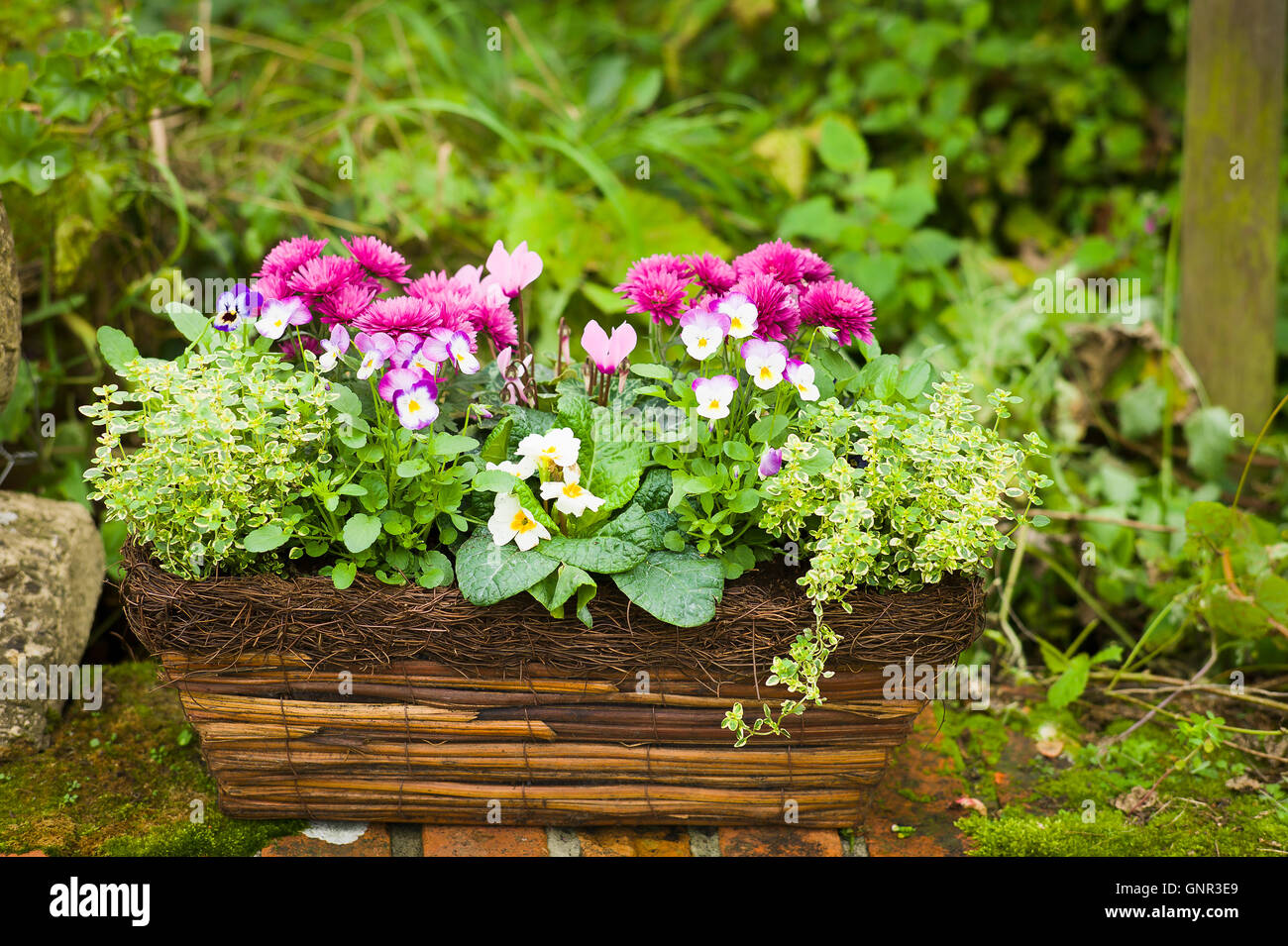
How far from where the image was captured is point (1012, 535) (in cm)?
261

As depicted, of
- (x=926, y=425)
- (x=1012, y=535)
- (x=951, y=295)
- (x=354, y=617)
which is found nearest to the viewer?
(x=354, y=617)

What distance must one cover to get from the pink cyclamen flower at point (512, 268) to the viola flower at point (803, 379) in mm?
459

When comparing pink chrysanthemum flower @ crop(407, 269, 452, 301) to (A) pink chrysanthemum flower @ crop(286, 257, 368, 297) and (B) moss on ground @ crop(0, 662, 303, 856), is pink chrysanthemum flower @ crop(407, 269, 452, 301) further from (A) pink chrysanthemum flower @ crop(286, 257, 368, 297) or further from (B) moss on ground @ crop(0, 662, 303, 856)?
(B) moss on ground @ crop(0, 662, 303, 856)

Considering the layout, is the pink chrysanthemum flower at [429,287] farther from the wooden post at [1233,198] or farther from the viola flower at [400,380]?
the wooden post at [1233,198]

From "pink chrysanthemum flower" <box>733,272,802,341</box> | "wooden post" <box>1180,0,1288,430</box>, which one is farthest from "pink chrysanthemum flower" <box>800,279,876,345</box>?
"wooden post" <box>1180,0,1288,430</box>

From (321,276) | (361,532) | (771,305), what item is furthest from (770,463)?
(321,276)

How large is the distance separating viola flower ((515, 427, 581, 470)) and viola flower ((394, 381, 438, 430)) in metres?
0.15

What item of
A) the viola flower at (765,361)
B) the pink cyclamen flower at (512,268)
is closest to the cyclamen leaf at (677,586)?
the viola flower at (765,361)

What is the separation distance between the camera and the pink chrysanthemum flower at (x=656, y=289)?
1.65m

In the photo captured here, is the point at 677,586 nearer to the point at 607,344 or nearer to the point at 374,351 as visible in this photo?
the point at 607,344

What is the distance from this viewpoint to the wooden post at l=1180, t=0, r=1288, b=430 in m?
2.74

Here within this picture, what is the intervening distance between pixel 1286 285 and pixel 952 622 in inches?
99.0

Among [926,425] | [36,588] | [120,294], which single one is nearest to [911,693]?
[926,425]

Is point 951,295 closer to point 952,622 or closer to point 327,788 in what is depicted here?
point 952,622
